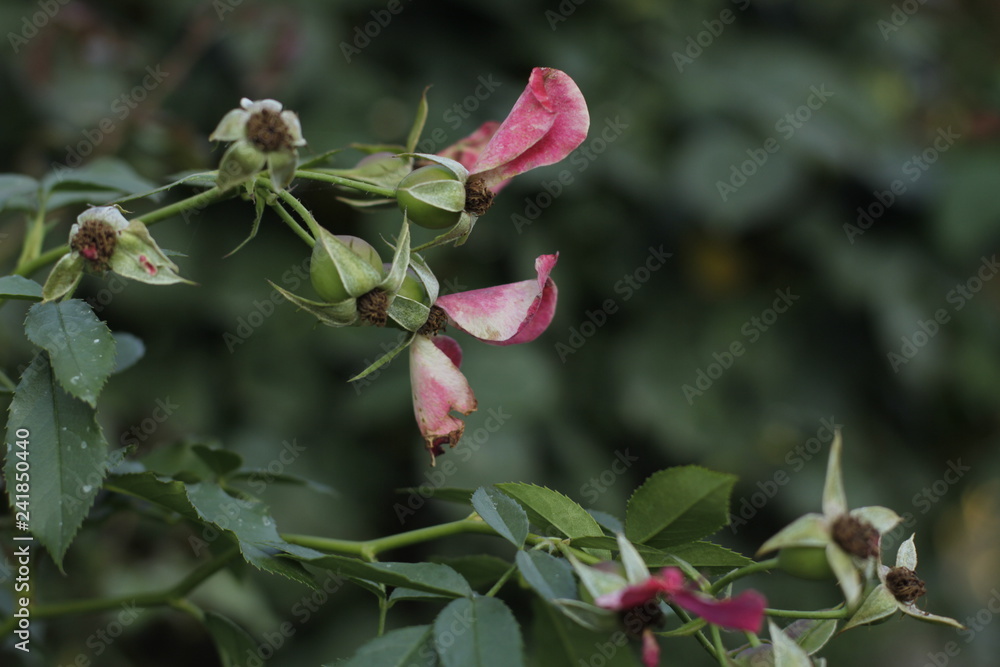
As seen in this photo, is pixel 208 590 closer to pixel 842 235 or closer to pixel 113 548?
pixel 113 548

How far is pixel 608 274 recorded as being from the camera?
5.77 feet

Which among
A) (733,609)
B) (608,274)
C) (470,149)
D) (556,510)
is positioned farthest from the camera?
(608,274)

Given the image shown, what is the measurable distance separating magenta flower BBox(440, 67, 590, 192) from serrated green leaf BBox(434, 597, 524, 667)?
0.24 meters

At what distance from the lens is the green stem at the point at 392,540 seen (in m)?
0.49

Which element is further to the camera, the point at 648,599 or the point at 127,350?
the point at 127,350

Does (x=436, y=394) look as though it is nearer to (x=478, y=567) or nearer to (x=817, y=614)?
(x=478, y=567)

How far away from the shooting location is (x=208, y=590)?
4.52 feet

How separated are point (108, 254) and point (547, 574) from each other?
0.93 ft

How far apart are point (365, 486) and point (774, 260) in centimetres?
102

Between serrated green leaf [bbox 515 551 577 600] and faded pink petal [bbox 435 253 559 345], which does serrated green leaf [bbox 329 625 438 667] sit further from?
faded pink petal [bbox 435 253 559 345]

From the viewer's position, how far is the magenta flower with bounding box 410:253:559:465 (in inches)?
19.5

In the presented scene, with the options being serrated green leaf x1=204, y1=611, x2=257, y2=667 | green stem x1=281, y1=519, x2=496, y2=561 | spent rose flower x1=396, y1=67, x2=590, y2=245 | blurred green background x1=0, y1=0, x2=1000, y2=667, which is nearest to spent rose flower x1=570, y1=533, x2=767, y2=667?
green stem x1=281, y1=519, x2=496, y2=561

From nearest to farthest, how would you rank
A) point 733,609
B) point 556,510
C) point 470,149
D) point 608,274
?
point 733,609
point 556,510
point 470,149
point 608,274

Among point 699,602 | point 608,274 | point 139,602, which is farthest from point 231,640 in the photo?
point 608,274
